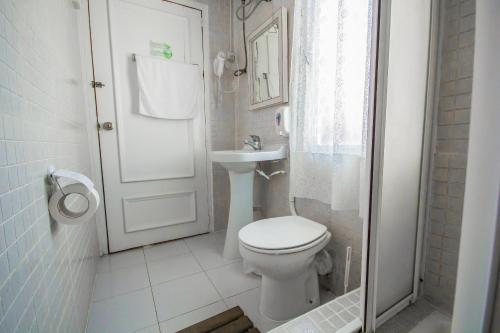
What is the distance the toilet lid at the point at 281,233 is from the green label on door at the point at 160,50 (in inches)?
62.1

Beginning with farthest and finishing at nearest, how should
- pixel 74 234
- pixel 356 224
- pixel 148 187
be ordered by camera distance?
pixel 148 187, pixel 356 224, pixel 74 234

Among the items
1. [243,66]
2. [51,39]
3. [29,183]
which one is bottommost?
[29,183]

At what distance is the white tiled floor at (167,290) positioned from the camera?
1.07 meters

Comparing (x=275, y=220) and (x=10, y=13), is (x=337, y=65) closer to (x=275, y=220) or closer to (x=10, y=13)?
(x=275, y=220)

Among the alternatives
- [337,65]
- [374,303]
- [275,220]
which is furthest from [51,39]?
[374,303]

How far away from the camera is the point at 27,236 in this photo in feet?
1.67

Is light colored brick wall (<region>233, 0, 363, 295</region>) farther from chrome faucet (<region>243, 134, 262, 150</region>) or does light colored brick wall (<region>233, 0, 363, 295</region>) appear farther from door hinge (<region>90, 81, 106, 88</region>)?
door hinge (<region>90, 81, 106, 88</region>)

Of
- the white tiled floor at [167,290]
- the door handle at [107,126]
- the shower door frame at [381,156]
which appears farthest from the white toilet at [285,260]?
the door handle at [107,126]

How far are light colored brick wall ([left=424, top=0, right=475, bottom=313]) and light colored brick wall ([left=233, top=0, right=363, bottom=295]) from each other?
0.33m

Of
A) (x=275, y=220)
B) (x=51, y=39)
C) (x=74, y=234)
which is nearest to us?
(x=51, y=39)

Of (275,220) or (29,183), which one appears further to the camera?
(275,220)

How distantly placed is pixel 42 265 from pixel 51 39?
827mm

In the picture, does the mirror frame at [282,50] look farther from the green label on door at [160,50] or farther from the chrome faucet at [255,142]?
the green label on door at [160,50]

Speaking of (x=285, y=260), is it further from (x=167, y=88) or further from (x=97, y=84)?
(x=97, y=84)
